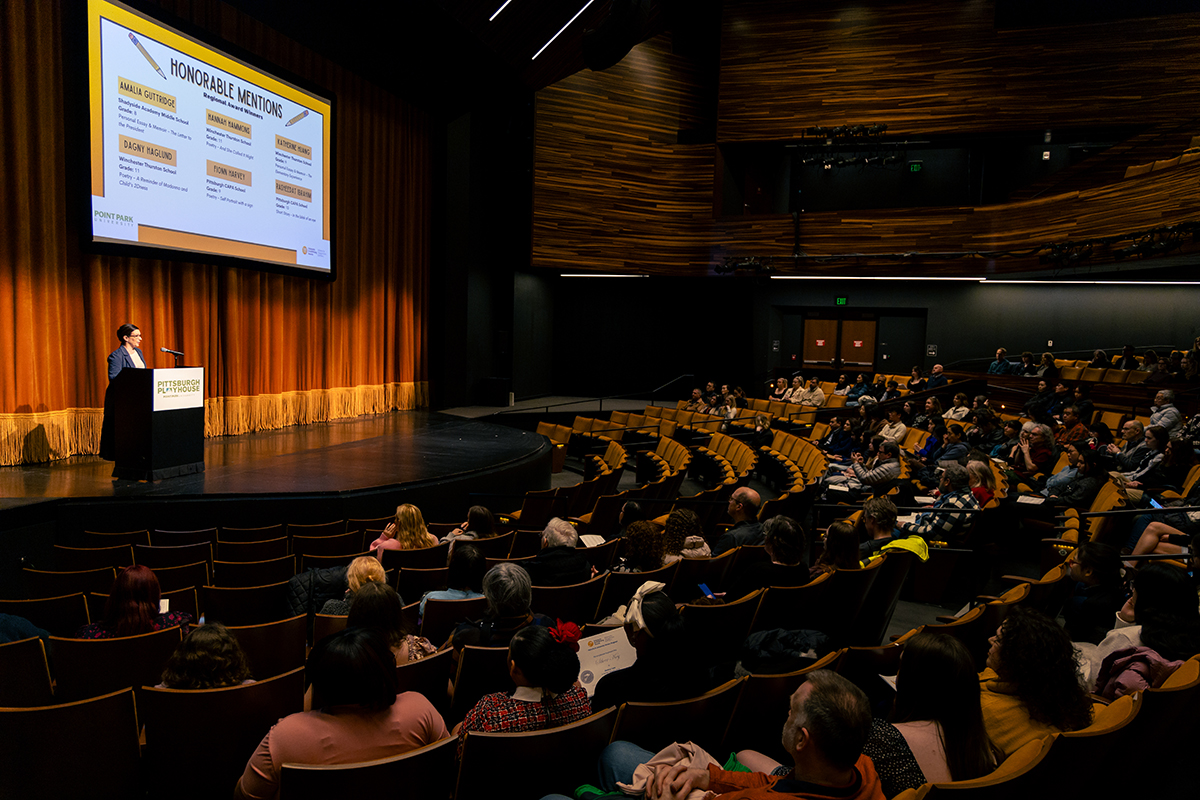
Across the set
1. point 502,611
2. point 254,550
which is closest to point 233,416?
point 254,550

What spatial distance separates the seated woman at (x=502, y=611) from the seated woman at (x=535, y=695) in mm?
651

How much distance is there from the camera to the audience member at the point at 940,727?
1770 mm

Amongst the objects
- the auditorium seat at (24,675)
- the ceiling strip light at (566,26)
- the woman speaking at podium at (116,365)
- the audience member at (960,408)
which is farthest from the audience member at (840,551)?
the ceiling strip light at (566,26)

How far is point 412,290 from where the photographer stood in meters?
12.9

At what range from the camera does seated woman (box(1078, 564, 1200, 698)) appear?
96.4 inches

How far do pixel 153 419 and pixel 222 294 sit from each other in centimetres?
388

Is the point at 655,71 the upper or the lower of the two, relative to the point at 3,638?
upper

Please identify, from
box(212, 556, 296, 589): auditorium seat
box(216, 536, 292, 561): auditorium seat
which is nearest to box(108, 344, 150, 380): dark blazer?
box(216, 536, 292, 561): auditorium seat

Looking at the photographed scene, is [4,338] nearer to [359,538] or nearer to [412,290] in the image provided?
[359,538]

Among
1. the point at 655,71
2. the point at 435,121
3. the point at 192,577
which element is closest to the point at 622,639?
the point at 192,577

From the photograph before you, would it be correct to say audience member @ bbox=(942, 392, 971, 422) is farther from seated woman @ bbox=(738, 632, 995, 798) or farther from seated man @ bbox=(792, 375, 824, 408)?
seated woman @ bbox=(738, 632, 995, 798)

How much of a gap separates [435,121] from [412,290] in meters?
3.04

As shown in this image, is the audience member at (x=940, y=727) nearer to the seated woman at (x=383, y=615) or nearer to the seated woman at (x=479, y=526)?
the seated woman at (x=383, y=615)

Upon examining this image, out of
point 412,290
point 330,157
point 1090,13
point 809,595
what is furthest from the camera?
point 1090,13
